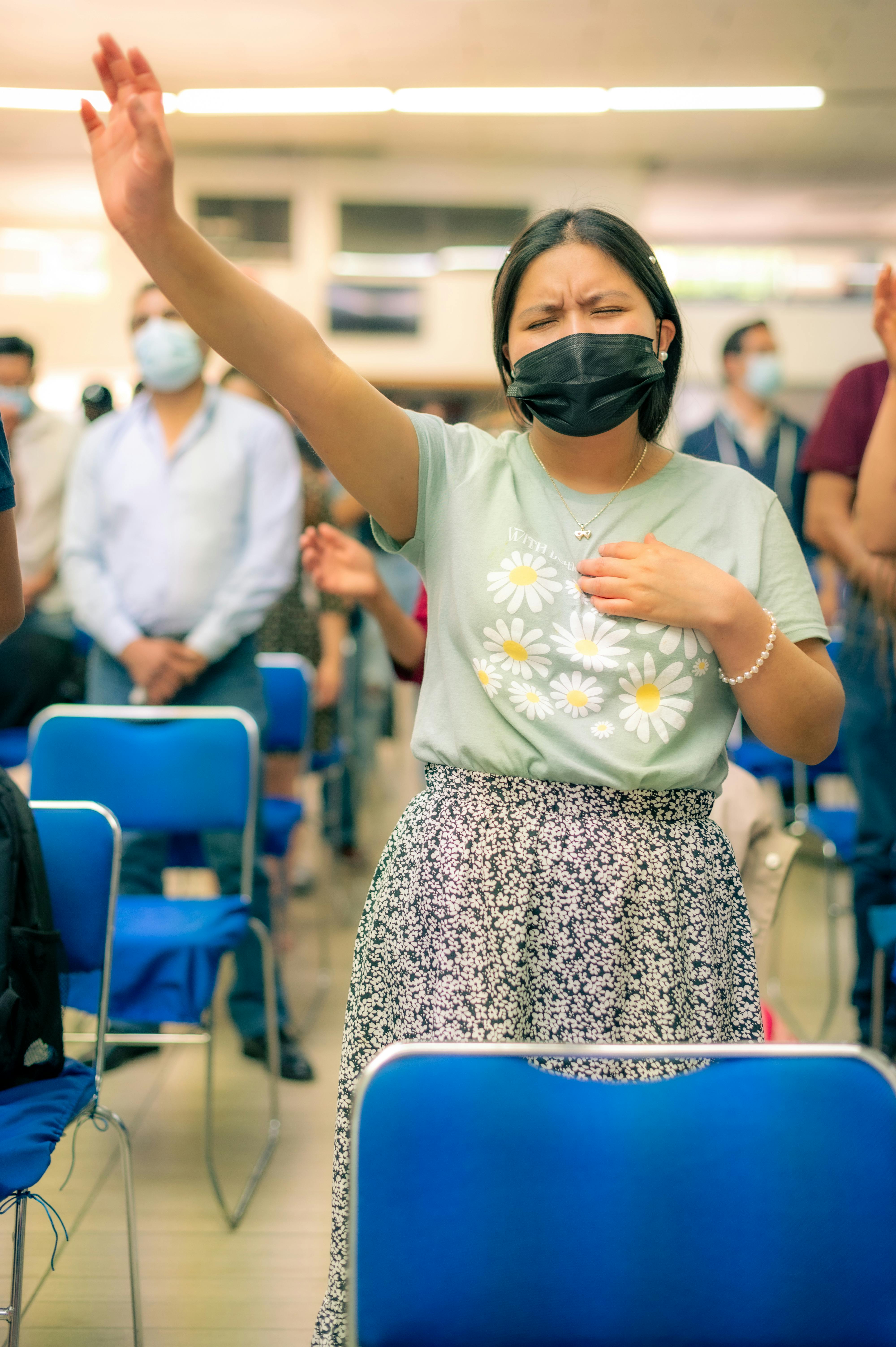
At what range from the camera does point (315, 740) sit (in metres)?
3.68

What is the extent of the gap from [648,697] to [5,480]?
851 mm

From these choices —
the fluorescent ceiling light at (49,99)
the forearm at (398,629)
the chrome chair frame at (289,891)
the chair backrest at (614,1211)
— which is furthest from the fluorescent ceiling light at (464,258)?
the chair backrest at (614,1211)

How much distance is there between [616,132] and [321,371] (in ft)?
26.4

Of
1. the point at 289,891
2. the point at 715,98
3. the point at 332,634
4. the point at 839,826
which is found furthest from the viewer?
the point at 715,98

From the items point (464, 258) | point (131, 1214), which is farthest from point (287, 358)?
point (464, 258)

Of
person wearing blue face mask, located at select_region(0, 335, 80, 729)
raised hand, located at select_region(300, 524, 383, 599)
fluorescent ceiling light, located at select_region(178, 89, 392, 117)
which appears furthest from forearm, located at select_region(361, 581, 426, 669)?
fluorescent ceiling light, located at select_region(178, 89, 392, 117)

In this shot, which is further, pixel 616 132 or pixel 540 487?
pixel 616 132

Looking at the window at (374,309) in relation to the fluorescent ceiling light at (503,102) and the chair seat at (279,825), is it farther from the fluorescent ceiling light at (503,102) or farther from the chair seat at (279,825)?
the chair seat at (279,825)

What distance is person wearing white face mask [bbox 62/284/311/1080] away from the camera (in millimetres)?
2506

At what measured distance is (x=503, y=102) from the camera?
7.39 metres

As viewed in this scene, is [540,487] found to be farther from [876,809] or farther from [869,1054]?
[876,809]

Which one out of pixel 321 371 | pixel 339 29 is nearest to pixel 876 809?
pixel 321 371

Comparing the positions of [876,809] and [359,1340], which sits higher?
[876,809]

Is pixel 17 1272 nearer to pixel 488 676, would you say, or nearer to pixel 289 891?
pixel 488 676
